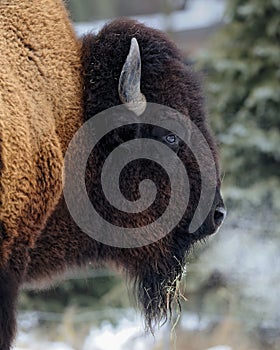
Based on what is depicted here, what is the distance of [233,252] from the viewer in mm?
8375

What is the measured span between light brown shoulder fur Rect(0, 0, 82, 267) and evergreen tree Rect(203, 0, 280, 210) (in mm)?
4144

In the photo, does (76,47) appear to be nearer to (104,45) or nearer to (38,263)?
(104,45)

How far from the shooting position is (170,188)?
15.4 feet

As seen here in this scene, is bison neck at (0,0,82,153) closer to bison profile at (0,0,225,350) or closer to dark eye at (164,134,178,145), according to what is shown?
bison profile at (0,0,225,350)

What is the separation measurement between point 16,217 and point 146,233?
85 cm

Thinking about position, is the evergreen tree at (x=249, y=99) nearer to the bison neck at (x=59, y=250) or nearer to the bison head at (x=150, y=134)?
the bison head at (x=150, y=134)

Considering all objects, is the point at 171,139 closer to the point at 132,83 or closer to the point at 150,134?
the point at 150,134

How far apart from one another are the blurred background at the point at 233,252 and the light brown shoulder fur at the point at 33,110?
3523mm

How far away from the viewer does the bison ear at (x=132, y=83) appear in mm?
4441

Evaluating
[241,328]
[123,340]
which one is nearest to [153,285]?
[123,340]

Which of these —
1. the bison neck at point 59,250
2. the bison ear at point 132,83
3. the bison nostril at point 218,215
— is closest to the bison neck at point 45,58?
the bison ear at point 132,83

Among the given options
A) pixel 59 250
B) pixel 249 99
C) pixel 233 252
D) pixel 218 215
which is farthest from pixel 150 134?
pixel 249 99

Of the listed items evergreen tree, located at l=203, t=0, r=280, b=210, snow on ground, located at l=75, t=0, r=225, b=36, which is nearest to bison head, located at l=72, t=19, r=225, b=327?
evergreen tree, located at l=203, t=0, r=280, b=210

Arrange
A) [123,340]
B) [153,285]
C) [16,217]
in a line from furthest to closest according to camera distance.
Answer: [123,340], [153,285], [16,217]
